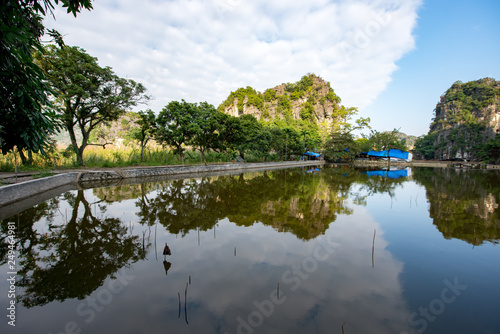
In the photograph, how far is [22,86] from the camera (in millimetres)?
3479

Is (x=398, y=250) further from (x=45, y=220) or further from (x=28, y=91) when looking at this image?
(x=45, y=220)

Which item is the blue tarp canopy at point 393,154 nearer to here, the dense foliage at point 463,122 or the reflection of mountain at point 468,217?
the dense foliage at point 463,122

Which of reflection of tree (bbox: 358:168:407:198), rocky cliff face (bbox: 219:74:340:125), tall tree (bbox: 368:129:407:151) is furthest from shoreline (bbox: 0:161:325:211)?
rocky cliff face (bbox: 219:74:340:125)

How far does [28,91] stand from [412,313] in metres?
6.17

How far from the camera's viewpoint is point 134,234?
4512 millimetres

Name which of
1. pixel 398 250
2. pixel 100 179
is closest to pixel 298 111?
pixel 100 179

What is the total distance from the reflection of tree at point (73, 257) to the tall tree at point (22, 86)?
1.79 meters

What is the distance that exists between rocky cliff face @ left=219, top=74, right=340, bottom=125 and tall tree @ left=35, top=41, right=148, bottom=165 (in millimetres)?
53396

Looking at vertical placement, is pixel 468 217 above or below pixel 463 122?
below

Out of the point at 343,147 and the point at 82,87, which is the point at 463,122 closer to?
the point at 343,147

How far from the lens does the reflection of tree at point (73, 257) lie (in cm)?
271

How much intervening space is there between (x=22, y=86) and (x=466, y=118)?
80.6m

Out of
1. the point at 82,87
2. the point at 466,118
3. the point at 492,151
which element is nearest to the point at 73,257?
the point at 82,87

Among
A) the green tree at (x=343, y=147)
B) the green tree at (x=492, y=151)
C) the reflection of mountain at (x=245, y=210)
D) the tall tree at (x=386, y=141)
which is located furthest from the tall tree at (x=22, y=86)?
the tall tree at (x=386, y=141)
